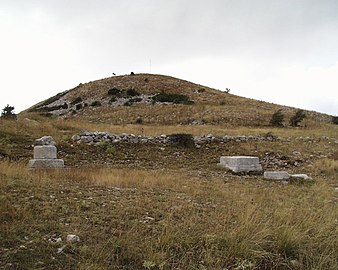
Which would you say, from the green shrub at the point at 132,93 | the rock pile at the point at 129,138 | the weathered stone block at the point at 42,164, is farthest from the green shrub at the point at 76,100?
the weathered stone block at the point at 42,164

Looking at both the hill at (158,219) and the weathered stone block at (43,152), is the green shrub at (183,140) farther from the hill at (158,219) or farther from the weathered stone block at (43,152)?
the weathered stone block at (43,152)

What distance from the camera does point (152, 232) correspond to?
5871mm

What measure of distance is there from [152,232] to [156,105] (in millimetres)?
36659

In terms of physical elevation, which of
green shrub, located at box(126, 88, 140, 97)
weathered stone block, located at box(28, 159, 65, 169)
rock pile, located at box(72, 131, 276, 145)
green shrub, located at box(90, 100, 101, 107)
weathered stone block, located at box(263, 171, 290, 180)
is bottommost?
weathered stone block, located at box(263, 171, 290, 180)

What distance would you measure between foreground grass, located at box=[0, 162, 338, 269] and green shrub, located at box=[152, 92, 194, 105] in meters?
35.7

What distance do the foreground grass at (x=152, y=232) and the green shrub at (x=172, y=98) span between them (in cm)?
3566

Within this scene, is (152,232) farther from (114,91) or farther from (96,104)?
(114,91)

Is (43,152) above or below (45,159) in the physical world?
above

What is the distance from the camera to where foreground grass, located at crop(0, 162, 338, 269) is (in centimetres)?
496

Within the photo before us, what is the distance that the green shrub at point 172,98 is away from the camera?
43.8m

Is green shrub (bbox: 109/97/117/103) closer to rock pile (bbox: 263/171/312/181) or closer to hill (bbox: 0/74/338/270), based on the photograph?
hill (bbox: 0/74/338/270)

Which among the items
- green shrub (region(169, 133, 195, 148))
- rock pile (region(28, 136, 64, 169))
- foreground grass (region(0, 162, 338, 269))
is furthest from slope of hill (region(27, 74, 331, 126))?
foreground grass (region(0, 162, 338, 269))

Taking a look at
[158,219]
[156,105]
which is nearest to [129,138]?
[158,219]

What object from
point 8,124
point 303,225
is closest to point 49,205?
point 303,225
